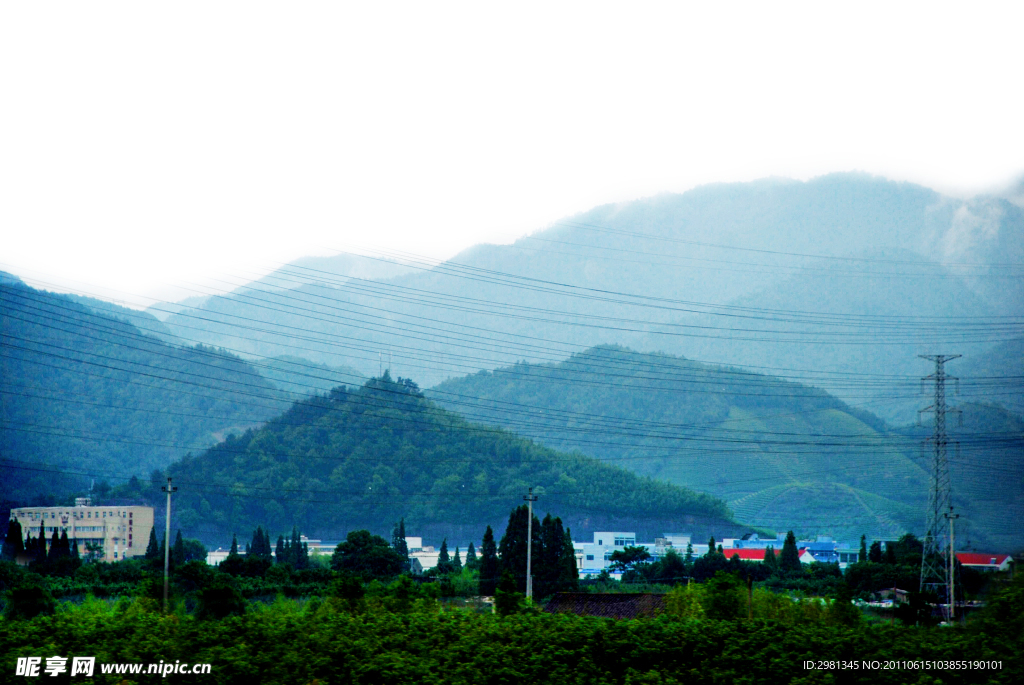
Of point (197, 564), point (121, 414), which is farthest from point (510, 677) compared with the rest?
point (121, 414)

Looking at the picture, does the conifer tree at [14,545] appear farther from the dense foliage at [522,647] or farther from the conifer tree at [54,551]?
the dense foliage at [522,647]

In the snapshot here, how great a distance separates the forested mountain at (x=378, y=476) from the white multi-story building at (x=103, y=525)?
30.1 metres

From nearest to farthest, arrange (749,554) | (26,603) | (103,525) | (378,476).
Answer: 1. (26,603)
2. (103,525)
3. (749,554)
4. (378,476)

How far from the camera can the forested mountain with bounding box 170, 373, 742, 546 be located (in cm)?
12950

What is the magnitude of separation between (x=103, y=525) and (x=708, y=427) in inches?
4664

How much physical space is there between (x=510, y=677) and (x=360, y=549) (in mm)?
42230

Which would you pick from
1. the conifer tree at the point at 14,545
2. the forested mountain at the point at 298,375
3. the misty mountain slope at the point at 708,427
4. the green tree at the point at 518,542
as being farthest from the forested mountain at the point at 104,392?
the green tree at the point at 518,542

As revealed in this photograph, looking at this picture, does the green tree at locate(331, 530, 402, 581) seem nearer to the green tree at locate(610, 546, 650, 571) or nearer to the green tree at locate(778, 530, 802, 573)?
the green tree at locate(610, 546, 650, 571)

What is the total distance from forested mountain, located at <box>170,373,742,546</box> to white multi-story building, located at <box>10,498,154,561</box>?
30099 mm

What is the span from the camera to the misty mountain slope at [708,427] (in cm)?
16888

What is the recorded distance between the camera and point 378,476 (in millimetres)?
133250

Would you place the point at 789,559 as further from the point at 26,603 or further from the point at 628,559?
the point at 26,603

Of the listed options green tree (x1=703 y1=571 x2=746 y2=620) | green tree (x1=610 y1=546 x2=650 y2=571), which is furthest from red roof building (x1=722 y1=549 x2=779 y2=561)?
green tree (x1=703 y1=571 x2=746 y2=620)

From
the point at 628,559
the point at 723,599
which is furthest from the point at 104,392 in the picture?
the point at 723,599
